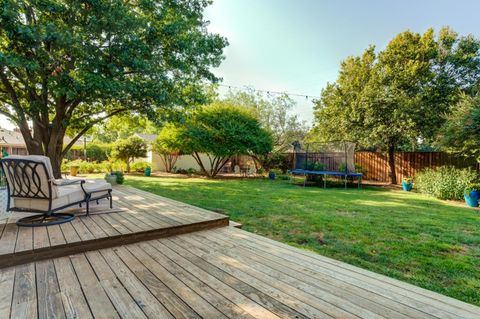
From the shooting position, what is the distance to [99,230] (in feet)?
10.0

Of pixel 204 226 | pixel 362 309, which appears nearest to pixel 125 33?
pixel 204 226

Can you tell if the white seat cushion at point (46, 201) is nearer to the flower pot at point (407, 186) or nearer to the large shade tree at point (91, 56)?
the large shade tree at point (91, 56)

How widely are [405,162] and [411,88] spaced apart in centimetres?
342

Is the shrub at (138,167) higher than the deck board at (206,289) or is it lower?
higher

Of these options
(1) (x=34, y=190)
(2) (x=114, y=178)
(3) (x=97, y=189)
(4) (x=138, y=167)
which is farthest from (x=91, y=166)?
(1) (x=34, y=190)

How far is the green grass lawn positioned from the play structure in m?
3.99

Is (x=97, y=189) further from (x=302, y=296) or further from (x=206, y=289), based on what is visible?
(x=302, y=296)

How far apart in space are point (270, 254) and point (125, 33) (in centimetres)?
671

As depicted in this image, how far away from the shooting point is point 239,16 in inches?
341

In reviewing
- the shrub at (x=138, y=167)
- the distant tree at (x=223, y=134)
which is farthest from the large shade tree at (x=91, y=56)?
the shrub at (x=138, y=167)

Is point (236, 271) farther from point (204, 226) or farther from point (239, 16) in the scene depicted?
point (239, 16)

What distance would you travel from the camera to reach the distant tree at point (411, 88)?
31.4ft

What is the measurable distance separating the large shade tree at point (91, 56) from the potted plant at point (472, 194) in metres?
8.62

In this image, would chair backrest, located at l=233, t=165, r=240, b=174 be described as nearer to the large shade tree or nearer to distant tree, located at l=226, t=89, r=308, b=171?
distant tree, located at l=226, t=89, r=308, b=171
